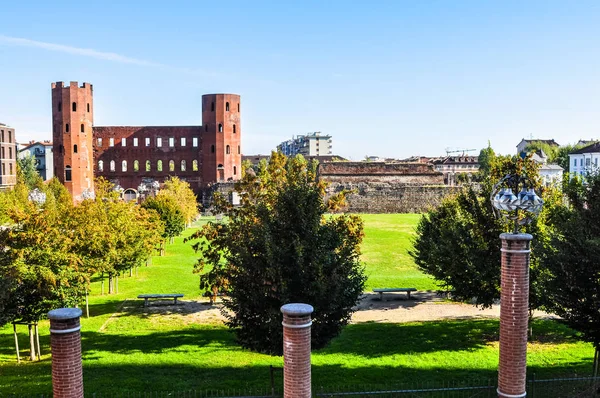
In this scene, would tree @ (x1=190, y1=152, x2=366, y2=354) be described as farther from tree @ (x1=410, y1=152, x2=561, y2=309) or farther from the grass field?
tree @ (x1=410, y1=152, x2=561, y2=309)

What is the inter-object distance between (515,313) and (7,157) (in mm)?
77386

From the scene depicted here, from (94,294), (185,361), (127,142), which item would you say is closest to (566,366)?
(185,361)

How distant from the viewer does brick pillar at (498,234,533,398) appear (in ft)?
29.5

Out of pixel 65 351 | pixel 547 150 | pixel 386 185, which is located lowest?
pixel 65 351

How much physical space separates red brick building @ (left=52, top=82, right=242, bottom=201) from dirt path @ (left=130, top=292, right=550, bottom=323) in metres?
46.2

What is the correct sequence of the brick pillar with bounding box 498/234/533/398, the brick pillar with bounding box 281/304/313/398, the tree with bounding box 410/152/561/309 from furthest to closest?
the tree with bounding box 410/152/561/309, the brick pillar with bounding box 498/234/533/398, the brick pillar with bounding box 281/304/313/398

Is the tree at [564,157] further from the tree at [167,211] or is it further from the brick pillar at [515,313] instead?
the brick pillar at [515,313]

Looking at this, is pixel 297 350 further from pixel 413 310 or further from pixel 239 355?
pixel 413 310

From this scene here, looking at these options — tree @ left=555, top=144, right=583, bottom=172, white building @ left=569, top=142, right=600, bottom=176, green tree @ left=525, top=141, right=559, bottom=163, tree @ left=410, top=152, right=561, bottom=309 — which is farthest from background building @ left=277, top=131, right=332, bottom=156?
tree @ left=410, top=152, right=561, bottom=309

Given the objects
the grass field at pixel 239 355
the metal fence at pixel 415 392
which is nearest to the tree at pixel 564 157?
the grass field at pixel 239 355

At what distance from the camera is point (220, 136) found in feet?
220

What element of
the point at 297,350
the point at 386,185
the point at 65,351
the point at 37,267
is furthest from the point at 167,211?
the point at 386,185

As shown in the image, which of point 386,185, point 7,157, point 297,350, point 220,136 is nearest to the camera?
point 297,350

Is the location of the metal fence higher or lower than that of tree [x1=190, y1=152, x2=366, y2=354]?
lower
